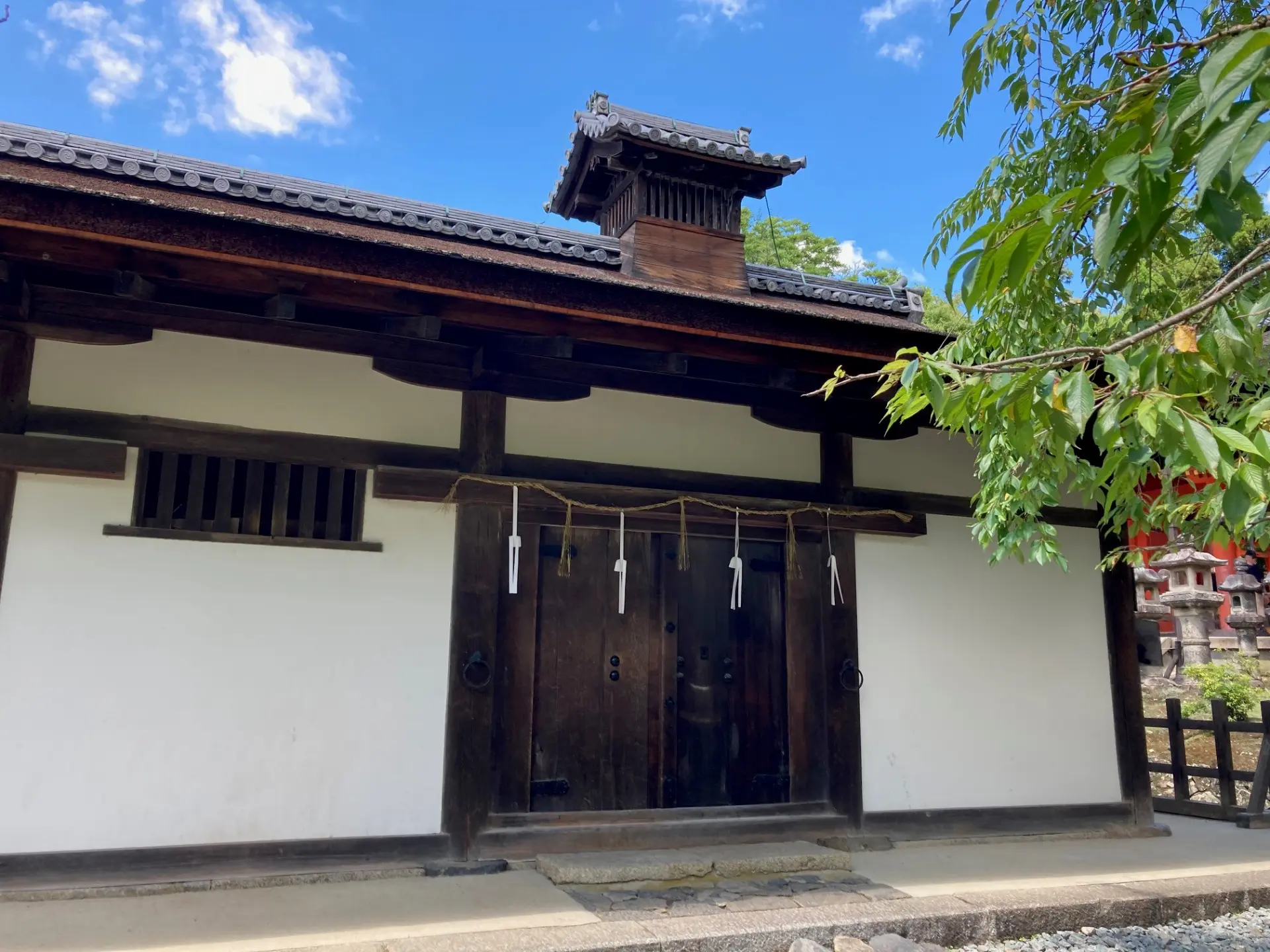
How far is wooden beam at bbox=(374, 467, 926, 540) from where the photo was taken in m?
4.79

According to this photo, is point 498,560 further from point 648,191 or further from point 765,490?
point 648,191

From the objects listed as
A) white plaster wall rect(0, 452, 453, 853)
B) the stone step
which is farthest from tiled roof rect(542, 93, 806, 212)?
the stone step

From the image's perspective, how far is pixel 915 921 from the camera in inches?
157

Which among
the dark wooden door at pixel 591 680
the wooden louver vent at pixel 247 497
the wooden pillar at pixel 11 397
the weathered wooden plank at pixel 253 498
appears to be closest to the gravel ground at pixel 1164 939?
the dark wooden door at pixel 591 680

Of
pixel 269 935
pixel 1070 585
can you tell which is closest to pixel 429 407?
pixel 269 935

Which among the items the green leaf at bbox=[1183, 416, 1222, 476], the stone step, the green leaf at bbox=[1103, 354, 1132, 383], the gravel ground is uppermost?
the green leaf at bbox=[1103, 354, 1132, 383]

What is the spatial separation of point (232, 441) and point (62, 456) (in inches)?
28.8

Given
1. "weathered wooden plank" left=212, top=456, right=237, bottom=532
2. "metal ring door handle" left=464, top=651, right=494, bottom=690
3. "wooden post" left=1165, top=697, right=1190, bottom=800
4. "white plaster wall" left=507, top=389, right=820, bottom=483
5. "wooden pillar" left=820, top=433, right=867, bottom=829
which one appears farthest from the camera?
"wooden post" left=1165, top=697, right=1190, bottom=800

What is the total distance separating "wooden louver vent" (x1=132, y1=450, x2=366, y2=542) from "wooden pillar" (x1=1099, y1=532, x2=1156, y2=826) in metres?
5.21

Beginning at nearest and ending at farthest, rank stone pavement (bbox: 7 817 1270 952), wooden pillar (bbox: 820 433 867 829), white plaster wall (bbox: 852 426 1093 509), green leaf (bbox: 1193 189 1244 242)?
green leaf (bbox: 1193 189 1244 242) → stone pavement (bbox: 7 817 1270 952) → wooden pillar (bbox: 820 433 867 829) → white plaster wall (bbox: 852 426 1093 509)

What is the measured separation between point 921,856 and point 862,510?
207cm

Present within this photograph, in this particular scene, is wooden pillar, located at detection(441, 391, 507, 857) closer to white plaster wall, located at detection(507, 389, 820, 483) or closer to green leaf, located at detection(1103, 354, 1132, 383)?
white plaster wall, located at detection(507, 389, 820, 483)

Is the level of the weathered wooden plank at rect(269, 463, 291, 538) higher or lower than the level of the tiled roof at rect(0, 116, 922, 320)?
lower

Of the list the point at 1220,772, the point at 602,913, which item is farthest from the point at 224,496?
the point at 1220,772
